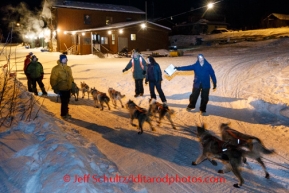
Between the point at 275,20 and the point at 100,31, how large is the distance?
37391 millimetres

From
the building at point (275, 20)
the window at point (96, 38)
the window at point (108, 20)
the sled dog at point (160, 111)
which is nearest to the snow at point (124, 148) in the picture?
the sled dog at point (160, 111)

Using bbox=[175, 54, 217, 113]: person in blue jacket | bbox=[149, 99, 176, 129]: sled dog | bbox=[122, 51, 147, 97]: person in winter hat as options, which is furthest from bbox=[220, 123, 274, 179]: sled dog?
bbox=[122, 51, 147, 97]: person in winter hat

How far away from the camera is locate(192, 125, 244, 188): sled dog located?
439cm

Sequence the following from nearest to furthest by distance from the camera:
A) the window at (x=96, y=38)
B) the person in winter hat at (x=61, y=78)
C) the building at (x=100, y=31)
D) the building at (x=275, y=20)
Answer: the person in winter hat at (x=61, y=78) → the building at (x=100, y=31) → the window at (x=96, y=38) → the building at (x=275, y=20)

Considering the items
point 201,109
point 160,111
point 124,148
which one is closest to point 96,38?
point 201,109

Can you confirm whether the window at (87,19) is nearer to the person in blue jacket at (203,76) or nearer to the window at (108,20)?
the window at (108,20)

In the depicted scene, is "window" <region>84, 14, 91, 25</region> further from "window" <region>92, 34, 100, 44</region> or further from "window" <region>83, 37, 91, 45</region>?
"window" <region>92, 34, 100, 44</region>

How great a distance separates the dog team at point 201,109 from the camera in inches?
181

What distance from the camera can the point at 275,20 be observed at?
182 feet

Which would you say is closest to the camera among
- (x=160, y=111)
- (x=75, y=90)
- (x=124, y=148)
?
(x=124, y=148)

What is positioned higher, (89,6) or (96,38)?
(89,6)

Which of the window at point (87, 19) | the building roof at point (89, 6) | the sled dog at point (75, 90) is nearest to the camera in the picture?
the sled dog at point (75, 90)

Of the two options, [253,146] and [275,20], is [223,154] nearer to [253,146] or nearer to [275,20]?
[253,146]

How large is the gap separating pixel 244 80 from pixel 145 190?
35.7ft
